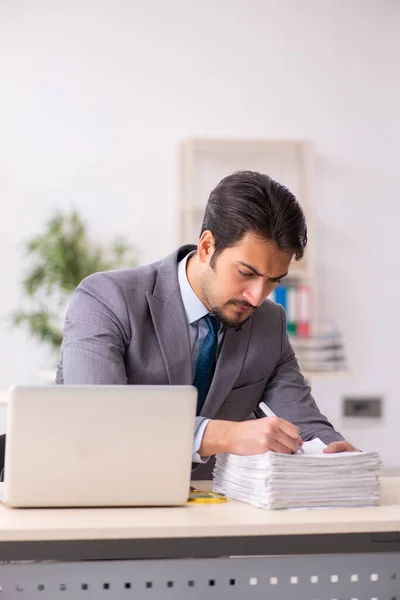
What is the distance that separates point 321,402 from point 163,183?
1.54m

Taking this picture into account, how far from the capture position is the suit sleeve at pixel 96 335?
6.47ft

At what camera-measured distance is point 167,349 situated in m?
2.16

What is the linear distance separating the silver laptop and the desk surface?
3 cm

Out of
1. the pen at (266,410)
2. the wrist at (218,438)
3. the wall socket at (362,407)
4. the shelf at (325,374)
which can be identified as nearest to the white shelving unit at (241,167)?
the shelf at (325,374)

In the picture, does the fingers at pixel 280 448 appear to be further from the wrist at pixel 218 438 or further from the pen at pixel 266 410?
the pen at pixel 266 410

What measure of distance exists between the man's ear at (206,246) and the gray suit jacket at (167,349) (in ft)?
0.33

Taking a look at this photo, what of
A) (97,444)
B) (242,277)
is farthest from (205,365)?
(97,444)

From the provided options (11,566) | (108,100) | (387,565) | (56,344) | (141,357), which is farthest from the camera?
(108,100)

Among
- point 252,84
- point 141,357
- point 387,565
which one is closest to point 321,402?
point 252,84

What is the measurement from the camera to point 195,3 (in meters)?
5.14

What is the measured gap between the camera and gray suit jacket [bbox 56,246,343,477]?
2.08 m

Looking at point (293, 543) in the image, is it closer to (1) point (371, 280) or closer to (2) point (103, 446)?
(2) point (103, 446)

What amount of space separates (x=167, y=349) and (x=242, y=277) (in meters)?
0.25

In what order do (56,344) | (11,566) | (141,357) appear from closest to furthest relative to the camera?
(11,566) → (141,357) → (56,344)
